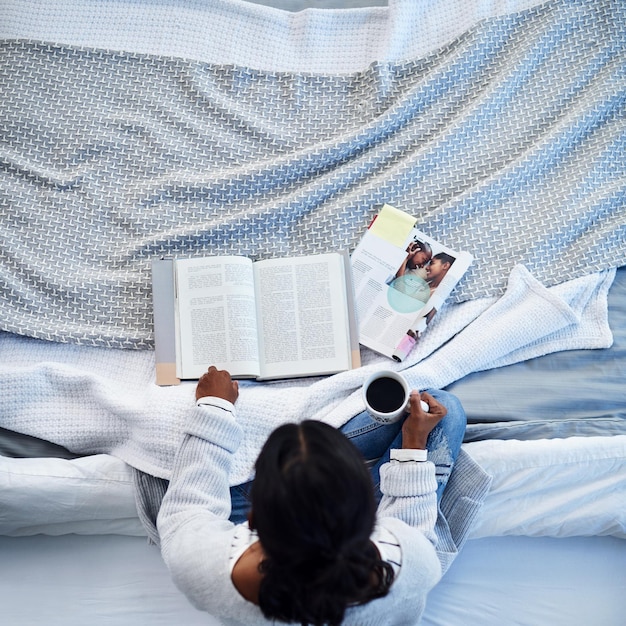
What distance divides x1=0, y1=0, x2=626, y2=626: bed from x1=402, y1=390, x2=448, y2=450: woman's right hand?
0.11 metres

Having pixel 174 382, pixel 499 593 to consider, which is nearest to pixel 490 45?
pixel 174 382

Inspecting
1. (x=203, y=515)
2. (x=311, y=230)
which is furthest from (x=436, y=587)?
(x=311, y=230)

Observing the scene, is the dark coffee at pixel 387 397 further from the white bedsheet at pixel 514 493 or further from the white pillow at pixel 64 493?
the white pillow at pixel 64 493

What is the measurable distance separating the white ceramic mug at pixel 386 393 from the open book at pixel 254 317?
188 mm

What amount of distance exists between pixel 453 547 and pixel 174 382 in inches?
20.2

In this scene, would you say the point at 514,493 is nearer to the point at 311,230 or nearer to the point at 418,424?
the point at 418,424

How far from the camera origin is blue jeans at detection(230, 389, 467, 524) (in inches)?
42.5

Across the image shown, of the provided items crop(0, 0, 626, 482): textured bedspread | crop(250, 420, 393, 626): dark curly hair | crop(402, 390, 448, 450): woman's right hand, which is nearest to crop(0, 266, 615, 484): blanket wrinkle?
crop(0, 0, 626, 482): textured bedspread

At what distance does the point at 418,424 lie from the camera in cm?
104

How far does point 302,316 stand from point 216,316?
0.15 meters

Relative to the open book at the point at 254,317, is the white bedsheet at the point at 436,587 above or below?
below

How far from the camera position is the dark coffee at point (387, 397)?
1025mm

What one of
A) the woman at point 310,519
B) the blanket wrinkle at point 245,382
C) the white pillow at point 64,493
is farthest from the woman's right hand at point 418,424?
the white pillow at point 64,493

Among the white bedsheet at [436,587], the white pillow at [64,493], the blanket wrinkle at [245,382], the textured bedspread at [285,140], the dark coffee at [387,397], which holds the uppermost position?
the textured bedspread at [285,140]
